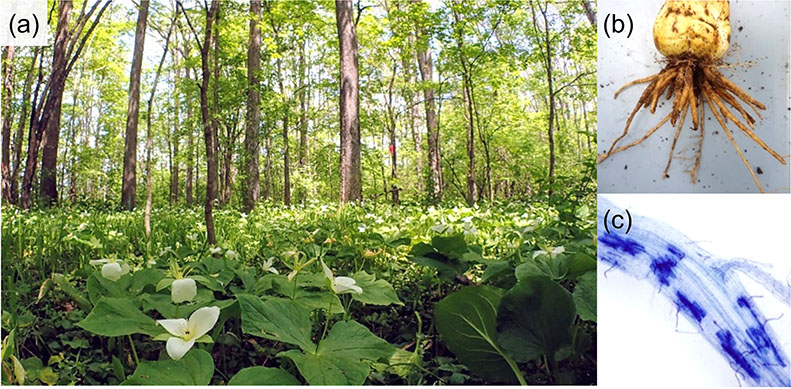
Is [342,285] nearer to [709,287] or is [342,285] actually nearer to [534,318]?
[534,318]

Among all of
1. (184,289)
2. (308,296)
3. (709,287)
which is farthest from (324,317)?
(709,287)

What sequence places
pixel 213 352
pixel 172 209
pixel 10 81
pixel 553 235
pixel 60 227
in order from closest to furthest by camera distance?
pixel 213 352 < pixel 553 235 < pixel 60 227 < pixel 10 81 < pixel 172 209

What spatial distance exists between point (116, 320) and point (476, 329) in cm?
49

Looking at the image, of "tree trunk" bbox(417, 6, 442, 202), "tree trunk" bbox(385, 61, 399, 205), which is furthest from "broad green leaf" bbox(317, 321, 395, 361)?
"tree trunk" bbox(417, 6, 442, 202)

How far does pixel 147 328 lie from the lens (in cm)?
65

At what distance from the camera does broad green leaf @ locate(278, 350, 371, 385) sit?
565 mm

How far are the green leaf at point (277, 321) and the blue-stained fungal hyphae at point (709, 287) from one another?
0.48 metres

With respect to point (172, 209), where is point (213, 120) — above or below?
above

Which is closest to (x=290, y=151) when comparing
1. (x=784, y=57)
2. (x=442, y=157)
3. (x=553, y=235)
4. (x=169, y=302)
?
(x=442, y=157)

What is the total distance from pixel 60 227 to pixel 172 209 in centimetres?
72

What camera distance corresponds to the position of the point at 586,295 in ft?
2.58

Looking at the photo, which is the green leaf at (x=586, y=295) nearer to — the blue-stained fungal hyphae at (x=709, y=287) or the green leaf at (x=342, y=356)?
the blue-stained fungal hyphae at (x=709, y=287)

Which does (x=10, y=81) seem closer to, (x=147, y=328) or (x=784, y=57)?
(x=147, y=328)

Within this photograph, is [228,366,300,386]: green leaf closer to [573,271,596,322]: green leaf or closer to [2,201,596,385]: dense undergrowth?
[2,201,596,385]: dense undergrowth
